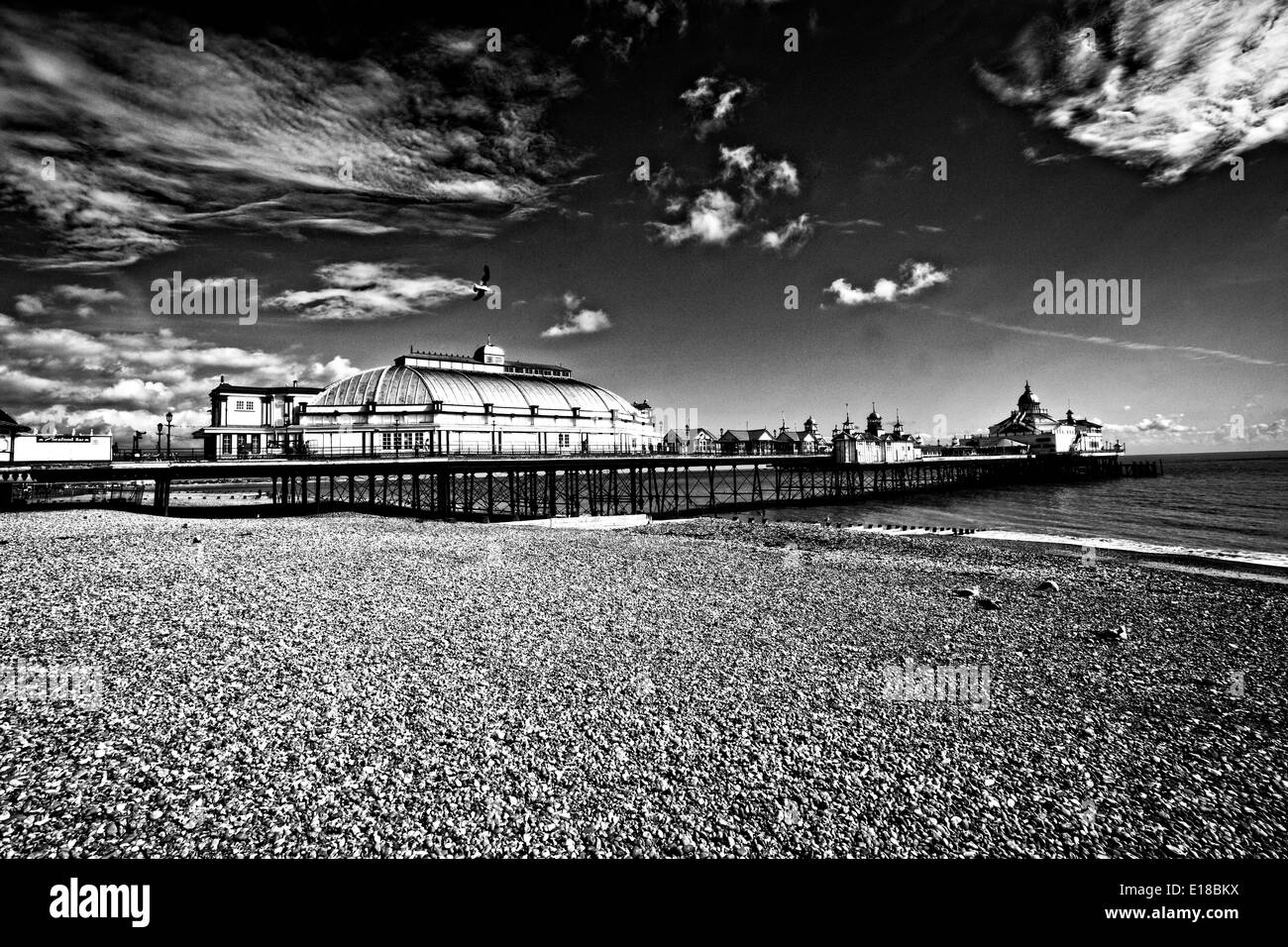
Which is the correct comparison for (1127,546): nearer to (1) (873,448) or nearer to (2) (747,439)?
(1) (873,448)

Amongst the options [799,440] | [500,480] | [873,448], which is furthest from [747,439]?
[500,480]

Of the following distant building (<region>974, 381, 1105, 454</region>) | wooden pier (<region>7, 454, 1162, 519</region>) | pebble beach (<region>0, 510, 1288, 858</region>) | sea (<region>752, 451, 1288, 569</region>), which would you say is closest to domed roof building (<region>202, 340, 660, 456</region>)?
wooden pier (<region>7, 454, 1162, 519</region>)

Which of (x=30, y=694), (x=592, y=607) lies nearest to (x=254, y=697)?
(x=30, y=694)

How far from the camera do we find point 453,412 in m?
67.2

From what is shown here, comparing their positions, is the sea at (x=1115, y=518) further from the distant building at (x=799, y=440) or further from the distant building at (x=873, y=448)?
the distant building at (x=799, y=440)

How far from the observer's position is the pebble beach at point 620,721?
193 inches

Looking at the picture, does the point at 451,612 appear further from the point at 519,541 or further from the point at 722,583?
the point at 519,541

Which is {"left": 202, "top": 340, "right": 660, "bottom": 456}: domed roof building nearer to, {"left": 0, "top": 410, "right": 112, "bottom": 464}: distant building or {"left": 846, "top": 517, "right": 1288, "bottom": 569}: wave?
{"left": 0, "top": 410, "right": 112, "bottom": 464}: distant building

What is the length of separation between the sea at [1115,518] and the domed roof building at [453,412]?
30512 millimetres

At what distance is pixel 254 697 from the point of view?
717cm

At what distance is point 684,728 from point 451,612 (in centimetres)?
649

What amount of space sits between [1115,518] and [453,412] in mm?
64189

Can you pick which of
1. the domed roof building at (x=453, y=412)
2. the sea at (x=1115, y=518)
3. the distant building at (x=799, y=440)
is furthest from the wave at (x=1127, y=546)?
the distant building at (x=799, y=440)
